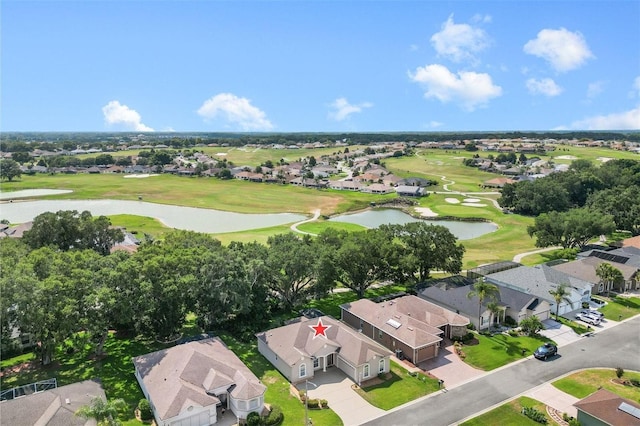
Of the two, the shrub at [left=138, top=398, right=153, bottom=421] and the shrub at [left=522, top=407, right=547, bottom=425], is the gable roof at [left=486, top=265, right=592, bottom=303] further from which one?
the shrub at [left=138, top=398, right=153, bottom=421]

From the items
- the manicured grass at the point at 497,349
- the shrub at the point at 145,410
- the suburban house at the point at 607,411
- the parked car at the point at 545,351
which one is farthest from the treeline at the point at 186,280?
the suburban house at the point at 607,411

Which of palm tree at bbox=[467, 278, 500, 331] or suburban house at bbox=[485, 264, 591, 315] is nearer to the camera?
palm tree at bbox=[467, 278, 500, 331]

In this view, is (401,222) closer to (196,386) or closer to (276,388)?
(276,388)

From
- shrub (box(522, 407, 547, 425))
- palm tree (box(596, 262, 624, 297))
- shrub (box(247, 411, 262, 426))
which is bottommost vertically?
shrub (box(522, 407, 547, 425))

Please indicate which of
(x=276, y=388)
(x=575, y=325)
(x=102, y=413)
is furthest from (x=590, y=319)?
(x=102, y=413)

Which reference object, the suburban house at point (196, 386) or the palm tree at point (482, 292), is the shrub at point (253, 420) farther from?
the palm tree at point (482, 292)

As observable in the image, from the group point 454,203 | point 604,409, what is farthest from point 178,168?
point 604,409

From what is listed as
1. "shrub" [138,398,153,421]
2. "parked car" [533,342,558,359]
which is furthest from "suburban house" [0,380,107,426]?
"parked car" [533,342,558,359]

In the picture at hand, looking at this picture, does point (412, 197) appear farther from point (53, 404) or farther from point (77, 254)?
point (53, 404)
